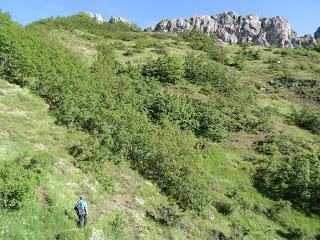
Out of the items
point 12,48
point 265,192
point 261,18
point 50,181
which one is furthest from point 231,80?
point 261,18

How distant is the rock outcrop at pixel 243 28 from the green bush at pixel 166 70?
97.8 metres

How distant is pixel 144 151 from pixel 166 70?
30933 millimetres

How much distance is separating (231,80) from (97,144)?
4127 centimetres

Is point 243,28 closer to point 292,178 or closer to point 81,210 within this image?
point 292,178

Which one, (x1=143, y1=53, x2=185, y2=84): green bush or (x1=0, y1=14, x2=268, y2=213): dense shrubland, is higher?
(x1=143, y1=53, x2=185, y2=84): green bush

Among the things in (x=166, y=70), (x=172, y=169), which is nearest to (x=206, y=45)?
(x=166, y=70)

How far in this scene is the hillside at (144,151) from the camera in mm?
31156

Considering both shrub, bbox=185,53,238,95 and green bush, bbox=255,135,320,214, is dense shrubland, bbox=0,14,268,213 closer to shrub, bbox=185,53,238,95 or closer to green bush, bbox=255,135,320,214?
shrub, bbox=185,53,238,95

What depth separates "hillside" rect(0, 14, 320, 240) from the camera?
3116 centimetres

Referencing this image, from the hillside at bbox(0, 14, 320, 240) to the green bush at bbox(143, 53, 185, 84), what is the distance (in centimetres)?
17

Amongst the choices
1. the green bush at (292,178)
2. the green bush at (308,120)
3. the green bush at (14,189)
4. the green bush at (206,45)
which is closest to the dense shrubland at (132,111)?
the green bush at (308,120)

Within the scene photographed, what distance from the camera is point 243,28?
579 ft

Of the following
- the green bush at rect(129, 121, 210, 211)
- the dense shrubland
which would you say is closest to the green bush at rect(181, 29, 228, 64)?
the dense shrubland

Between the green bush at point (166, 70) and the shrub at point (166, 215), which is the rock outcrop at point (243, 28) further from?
the shrub at point (166, 215)
